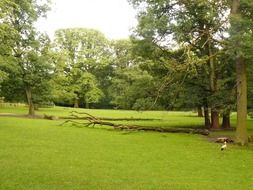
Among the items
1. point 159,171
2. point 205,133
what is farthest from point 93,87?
point 159,171

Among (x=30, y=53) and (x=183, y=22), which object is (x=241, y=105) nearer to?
(x=183, y=22)

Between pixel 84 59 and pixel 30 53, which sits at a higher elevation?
pixel 84 59

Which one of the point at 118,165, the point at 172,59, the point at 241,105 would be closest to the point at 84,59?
the point at 172,59

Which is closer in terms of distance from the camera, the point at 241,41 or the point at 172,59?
the point at 241,41

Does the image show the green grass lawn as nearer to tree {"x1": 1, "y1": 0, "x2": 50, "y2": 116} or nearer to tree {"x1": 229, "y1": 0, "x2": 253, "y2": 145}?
tree {"x1": 229, "y1": 0, "x2": 253, "y2": 145}

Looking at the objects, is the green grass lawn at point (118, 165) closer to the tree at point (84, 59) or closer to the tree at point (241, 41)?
the tree at point (241, 41)

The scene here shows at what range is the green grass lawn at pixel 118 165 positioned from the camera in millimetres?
12047

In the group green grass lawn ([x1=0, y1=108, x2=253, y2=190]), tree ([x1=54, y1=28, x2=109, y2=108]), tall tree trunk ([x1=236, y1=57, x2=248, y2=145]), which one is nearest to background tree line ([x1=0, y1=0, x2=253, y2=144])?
tall tree trunk ([x1=236, y1=57, x2=248, y2=145])

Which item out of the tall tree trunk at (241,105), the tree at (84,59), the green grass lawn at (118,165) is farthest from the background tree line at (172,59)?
the tree at (84,59)

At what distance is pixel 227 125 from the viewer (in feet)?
118

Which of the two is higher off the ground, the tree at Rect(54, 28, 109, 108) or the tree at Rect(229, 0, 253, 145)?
the tree at Rect(54, 28, 109, 108)

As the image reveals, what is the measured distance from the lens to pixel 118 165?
15172 mm

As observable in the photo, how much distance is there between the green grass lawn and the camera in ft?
39.5

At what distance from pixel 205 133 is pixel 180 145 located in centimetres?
762
